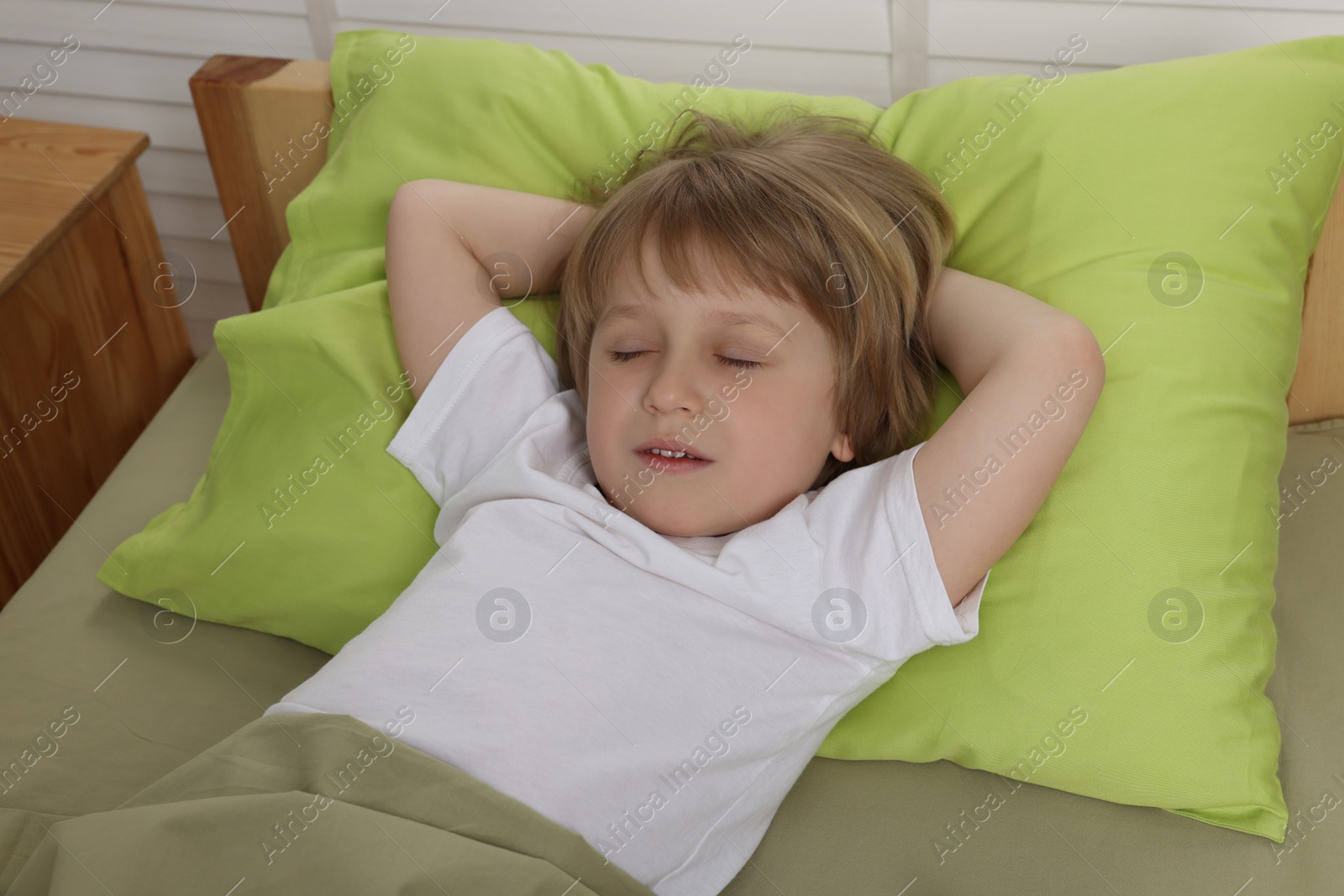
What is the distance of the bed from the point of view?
75cm

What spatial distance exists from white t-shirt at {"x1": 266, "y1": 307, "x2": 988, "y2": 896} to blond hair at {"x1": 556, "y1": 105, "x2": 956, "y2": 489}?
106 mm

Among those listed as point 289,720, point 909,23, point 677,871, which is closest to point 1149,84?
point 909,23

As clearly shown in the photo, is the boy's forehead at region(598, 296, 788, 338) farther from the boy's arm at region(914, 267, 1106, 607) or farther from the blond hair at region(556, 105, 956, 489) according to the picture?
the boy's arm at region(914, 267, 1106, 607)

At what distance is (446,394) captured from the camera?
3.53 ft

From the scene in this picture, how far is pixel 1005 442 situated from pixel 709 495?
25cm

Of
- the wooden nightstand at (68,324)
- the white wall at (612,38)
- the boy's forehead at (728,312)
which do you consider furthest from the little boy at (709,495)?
the wooden nightstand at (68,324)

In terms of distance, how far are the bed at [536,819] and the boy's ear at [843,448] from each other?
278 millimetres

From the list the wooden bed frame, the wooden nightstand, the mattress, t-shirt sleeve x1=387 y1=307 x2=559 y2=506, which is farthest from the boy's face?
the wooden nightstand

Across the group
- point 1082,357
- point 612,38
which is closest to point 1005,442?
point 1082,357

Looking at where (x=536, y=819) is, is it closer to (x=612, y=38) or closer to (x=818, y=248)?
(x=818, y=248)

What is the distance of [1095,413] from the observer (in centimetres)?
98

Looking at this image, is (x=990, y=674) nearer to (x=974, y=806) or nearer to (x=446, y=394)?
(x=974, y=806)

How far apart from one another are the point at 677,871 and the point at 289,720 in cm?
32

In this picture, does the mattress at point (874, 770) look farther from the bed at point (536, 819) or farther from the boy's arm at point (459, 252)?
the boy's arm at point (459, 252)
